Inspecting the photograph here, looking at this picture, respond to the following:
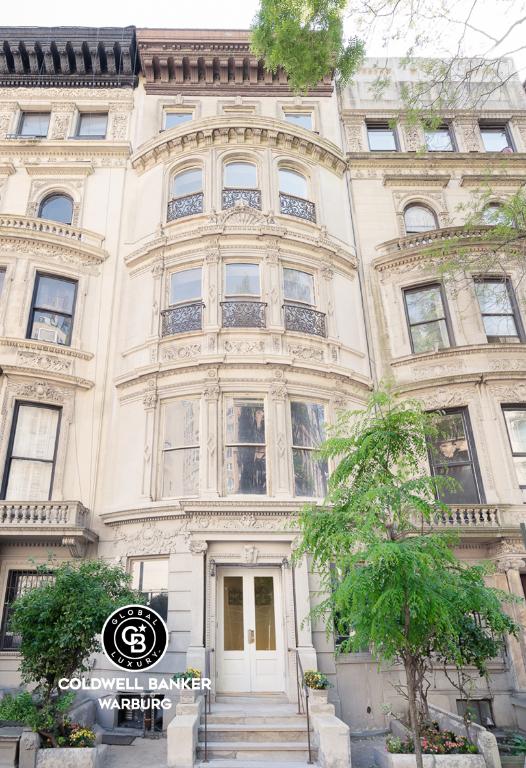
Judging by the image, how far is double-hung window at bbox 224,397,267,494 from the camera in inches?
477

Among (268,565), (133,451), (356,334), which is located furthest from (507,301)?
(133,451)

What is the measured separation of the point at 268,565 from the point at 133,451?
4.41m

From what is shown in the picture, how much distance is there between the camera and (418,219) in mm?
17641

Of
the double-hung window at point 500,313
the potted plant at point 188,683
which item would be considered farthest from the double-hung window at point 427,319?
the potted plant at point 188,683

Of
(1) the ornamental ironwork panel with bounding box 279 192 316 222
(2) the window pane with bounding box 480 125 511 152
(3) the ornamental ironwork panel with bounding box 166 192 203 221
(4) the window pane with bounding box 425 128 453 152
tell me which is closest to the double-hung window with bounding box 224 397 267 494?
(3) the ornamental ironwork panel with bounding box 166 192 203 221

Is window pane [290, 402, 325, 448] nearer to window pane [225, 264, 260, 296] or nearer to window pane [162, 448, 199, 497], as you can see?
window pane [162, 448, 199, 497]

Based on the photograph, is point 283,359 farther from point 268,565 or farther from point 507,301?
point 507,301

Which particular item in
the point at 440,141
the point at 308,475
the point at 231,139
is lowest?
the point at 308,475

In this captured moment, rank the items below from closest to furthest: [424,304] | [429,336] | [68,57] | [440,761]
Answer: [440,761]
[429,336]
[424,304]
[68,57]

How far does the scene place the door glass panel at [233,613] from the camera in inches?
430

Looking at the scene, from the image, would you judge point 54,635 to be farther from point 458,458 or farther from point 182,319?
point 458,458

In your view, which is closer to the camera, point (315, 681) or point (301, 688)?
point (315, 681)

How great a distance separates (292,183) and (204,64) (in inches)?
252

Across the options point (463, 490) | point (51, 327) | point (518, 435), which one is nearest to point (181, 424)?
point (51, 327)
